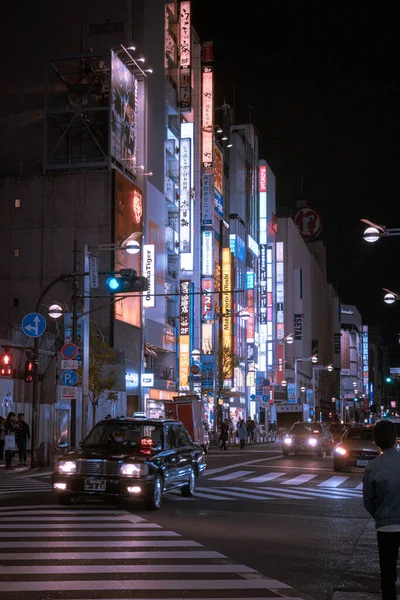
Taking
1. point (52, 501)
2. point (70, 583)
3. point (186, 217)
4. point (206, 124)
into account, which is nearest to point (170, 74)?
point (206, 124)

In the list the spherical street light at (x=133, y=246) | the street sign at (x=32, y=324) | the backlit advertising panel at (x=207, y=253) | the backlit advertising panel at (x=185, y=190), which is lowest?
the street sign at (x=32, y=324)

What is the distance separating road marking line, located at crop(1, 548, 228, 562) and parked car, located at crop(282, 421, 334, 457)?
28.4 metres

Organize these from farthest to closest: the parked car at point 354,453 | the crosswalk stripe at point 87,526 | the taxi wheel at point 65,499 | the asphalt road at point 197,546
Answer: 1. the parked car at point 354,453
2. the taxi wheel at point 65,499
3. the crosswalk stripe at point 87,526
4. the asphalt road at point 197,546

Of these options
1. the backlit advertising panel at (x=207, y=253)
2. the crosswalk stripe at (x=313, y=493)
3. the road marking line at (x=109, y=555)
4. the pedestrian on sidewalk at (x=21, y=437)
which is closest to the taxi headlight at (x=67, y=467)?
the road marking line at (x=109, y=555)

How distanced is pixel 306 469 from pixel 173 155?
3657 centimetres

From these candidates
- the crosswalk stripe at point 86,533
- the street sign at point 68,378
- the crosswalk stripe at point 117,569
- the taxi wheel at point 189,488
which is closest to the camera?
the crosswalk stripe at point 117,569

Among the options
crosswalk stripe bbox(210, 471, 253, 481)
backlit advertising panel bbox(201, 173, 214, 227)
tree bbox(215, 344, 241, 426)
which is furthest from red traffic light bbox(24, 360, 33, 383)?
backlit advertising panel bbox(201, 173, 214, 227)

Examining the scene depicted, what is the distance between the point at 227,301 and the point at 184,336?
1206 centimetres

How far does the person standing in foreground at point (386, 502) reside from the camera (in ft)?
21.6

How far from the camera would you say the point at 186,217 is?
63.8 m

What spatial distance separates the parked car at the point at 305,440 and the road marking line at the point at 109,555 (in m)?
28.4

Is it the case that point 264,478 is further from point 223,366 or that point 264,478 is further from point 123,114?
point 223,366

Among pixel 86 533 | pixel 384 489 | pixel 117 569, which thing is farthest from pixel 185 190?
pixel 384 489

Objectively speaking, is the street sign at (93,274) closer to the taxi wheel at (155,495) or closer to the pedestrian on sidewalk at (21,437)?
the pedestrian on sidewalk at (21,437)
